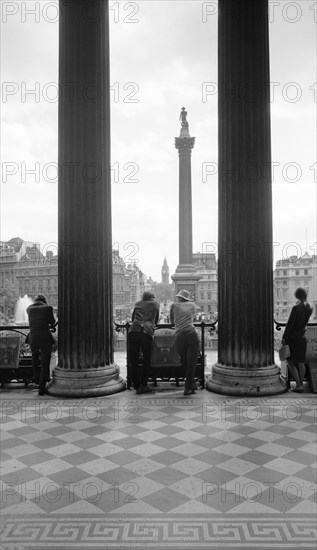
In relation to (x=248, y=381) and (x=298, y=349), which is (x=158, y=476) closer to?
(x=248, y=381)

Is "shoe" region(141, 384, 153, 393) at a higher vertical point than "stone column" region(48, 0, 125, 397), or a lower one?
lower

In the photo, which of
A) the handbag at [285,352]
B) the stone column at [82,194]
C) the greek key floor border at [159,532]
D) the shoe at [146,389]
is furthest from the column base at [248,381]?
the greek key floor border at [159,532]

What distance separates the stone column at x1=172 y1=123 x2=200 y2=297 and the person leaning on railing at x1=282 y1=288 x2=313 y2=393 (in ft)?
34.9

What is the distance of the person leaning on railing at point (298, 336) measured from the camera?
284 inches

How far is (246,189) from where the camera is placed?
7203 mm

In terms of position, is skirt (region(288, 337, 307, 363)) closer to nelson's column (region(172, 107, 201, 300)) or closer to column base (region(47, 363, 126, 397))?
column base (region(47, 363, 126, 397))

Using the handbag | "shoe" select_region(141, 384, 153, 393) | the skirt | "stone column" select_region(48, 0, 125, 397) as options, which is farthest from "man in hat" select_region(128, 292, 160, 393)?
the skirt

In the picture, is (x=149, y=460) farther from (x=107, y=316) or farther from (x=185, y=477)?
(x=107, y=316)

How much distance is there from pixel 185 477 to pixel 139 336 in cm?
333

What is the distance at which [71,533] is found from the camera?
3189mm

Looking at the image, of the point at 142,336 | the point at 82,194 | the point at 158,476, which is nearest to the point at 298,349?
the point at 142,336

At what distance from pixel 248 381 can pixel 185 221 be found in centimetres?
1255

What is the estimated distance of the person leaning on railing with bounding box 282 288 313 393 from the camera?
284 inches

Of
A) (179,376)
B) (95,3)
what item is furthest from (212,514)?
(95,3)
